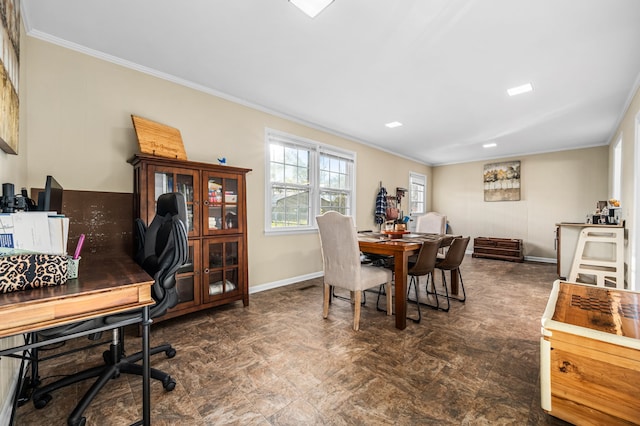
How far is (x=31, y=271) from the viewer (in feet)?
3.39

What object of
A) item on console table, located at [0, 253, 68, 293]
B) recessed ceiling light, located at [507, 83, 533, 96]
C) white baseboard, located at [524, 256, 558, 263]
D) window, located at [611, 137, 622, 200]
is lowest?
white baseboard, located at [524, 256, 558, 263]

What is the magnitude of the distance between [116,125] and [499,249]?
24.6 feet

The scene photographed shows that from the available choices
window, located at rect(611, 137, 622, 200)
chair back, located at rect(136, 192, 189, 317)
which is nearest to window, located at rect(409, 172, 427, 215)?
window, located at rect(611, 137, 622, 200)

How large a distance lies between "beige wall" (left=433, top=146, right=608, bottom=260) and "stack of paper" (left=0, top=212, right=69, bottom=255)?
817 centimetres

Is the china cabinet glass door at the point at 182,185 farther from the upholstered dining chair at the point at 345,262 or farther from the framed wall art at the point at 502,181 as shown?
the framed wall art at the point at 502,181

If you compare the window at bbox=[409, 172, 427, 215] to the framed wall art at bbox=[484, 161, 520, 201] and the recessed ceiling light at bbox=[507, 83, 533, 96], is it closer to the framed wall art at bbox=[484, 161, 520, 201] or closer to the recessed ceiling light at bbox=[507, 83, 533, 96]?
the framed wall art at bbox=[484, 161, 520, 201]

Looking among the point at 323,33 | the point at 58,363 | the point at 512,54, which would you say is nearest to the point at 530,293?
the point at 512,54

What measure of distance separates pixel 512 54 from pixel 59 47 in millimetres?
4122

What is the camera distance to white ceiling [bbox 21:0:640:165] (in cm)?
202

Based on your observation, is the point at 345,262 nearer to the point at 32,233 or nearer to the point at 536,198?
the point at 32,233

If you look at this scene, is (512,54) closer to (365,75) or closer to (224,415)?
(365,75)

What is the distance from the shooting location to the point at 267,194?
3.92 m

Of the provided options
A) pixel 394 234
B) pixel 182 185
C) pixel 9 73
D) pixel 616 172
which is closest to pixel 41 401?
pixel 182 185

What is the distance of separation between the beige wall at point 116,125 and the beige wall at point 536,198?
5790 millimetres
